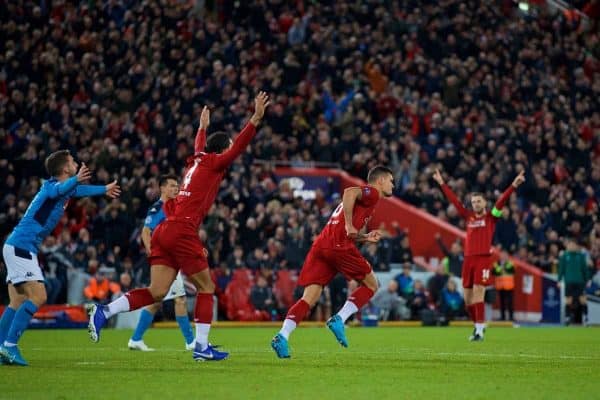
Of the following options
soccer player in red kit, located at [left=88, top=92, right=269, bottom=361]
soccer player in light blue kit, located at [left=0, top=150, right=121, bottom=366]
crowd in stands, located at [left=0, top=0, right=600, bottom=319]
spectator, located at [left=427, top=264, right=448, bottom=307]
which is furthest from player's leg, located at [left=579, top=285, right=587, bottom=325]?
soccer player in light blue kit, located at [left=0, top=150, right=121, bottom=366]

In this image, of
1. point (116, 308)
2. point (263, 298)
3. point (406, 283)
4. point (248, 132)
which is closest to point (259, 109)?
point (248, 132)

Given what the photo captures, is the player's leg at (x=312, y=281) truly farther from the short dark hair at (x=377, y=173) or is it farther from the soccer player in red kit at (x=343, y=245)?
the short dark hair at (x=377, y=173)

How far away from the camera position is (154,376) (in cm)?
1074

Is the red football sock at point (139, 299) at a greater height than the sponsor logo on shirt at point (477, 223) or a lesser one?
lesser

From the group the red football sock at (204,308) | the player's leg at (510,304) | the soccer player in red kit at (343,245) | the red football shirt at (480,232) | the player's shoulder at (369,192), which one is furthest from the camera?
the player's leg at (510,304)

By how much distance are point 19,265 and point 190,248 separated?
77.1 inches

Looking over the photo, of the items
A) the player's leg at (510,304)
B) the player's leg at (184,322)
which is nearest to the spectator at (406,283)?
the player's leg at (510,304)

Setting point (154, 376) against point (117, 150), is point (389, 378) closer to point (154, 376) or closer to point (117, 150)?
point (154, 376)

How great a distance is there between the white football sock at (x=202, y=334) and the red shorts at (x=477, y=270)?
26.0 ft

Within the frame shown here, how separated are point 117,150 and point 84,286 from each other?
3.83 m

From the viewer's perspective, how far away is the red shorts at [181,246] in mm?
12492

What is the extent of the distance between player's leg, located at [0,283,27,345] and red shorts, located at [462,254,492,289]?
9209 mm

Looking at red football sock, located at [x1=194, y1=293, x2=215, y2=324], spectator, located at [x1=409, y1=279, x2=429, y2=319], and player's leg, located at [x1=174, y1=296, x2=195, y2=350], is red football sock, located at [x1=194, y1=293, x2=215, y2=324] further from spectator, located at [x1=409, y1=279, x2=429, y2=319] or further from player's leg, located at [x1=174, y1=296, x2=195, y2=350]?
spectator, located at [x1=409, y1=279, x2=429, y2=319]

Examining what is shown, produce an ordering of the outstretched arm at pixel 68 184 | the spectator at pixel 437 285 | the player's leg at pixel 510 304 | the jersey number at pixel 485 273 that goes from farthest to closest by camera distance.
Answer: the player's leg at pixel 510 304, the spectator at pixel 437 285, the jersey number at pixel 485 273, the outstretched arm at pixel 68 184
